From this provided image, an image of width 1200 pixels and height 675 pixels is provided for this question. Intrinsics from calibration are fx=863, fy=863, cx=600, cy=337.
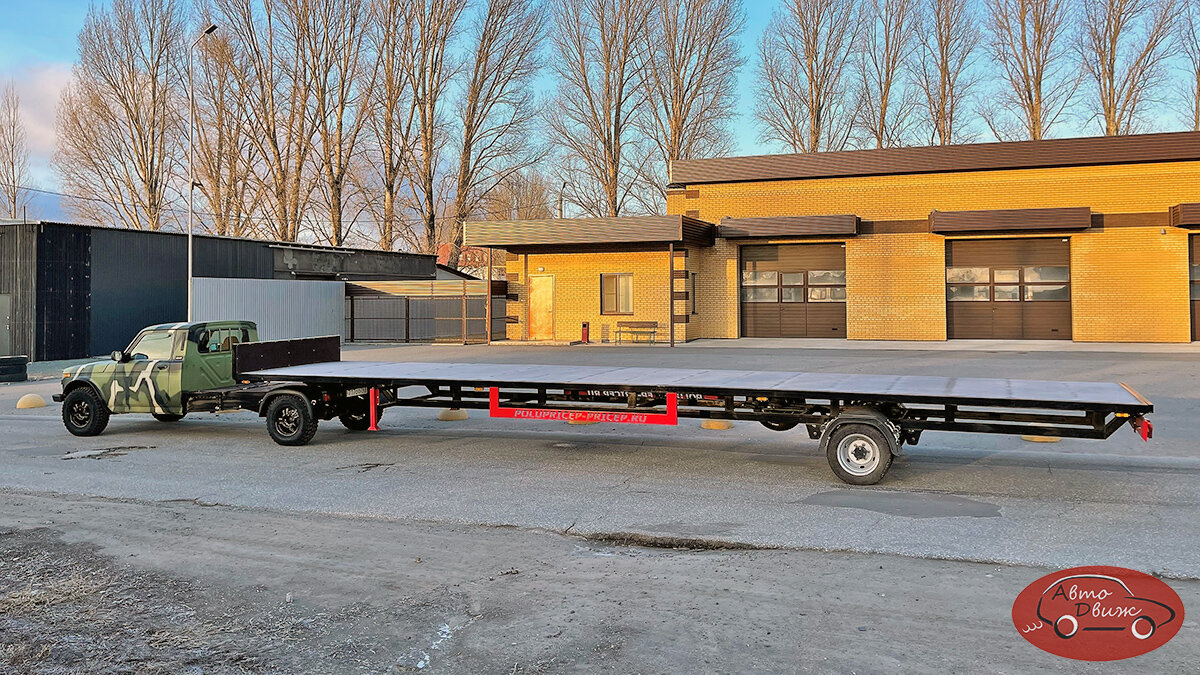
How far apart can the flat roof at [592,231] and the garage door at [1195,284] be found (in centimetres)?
1583

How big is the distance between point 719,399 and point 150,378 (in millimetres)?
7521

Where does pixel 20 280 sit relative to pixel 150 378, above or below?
above

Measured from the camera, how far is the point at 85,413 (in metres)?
11.6

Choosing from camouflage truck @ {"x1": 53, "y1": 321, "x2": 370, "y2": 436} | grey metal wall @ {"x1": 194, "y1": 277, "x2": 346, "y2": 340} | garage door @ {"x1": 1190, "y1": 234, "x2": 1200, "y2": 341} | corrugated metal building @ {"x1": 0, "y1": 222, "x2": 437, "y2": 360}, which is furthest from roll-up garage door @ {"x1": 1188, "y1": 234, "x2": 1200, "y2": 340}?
corrugated metal building @ {"x1": 0, "y1": 222, "x2": 437, "y2": 360}

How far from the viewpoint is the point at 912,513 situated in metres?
6.96

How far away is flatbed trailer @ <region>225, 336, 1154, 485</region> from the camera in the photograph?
7746 millimetres

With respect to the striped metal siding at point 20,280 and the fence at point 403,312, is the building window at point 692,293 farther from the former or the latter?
the striped metal siding at point 20,280

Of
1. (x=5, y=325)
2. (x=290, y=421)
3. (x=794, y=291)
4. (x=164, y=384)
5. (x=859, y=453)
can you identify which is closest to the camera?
(x=859, y=453)

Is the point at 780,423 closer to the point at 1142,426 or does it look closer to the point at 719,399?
the point at 719,399

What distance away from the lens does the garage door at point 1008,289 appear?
96.5 feet


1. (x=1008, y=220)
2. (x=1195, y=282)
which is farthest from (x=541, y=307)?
(x=1195, y=282)

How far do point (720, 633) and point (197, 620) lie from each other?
2815 millimetres

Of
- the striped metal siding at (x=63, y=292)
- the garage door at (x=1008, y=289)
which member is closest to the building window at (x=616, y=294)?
the garage door at (x=1008, y=289)

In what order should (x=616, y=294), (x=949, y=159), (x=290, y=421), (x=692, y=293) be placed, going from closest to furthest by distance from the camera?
(x=290, y=421) < (x=949, y=159) < (x=692, y=293) < (x=616, y=294)
